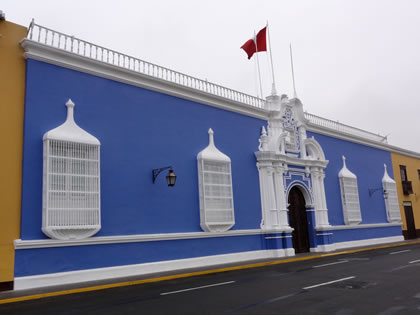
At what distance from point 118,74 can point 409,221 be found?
62.3ft

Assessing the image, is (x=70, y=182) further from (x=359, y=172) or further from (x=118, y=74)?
(x=359, y=172)

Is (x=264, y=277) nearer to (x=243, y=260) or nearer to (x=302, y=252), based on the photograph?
(x=243, y=260)

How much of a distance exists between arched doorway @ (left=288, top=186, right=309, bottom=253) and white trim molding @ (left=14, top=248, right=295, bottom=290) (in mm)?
1551

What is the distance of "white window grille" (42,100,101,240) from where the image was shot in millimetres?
8641

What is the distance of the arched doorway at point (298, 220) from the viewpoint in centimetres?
1520

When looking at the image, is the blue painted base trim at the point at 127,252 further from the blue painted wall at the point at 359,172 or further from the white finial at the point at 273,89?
the white finial at the point at 273,89

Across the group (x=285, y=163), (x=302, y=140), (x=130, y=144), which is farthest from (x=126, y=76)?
(x=302, y=140)

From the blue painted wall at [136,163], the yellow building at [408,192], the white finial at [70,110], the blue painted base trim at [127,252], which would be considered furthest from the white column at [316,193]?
the white finial at [70,110]

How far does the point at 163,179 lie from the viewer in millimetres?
11070

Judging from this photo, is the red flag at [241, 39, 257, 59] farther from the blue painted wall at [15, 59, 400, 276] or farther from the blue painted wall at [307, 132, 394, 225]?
the blue painted wall at [307, 132, 394, 225]

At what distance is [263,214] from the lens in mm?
13781

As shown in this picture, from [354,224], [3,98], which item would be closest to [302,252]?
[354,224]

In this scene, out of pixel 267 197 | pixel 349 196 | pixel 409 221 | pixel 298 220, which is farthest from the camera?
pixel 409 221

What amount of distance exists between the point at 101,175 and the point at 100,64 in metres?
2.96
